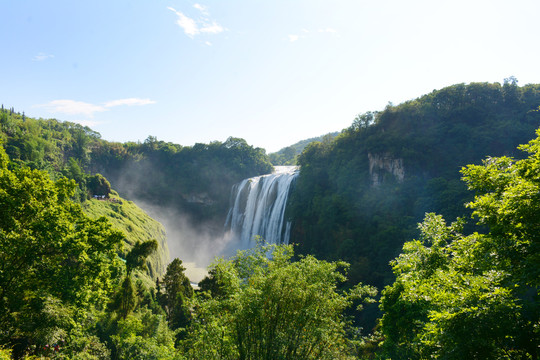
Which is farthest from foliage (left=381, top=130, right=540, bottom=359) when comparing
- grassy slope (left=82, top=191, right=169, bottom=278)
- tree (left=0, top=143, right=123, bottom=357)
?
grassy slope (left=82, top=191, right=169, bottom=278)

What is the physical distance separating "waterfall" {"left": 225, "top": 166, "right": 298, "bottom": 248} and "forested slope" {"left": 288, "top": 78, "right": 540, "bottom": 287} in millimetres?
3410

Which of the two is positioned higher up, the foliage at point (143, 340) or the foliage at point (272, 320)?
the foliage at point (272, 320)

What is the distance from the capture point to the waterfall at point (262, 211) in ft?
176

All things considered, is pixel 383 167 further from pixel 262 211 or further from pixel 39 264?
pixel 39 264

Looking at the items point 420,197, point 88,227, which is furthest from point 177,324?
point 420,197

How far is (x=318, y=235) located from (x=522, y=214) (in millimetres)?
42159

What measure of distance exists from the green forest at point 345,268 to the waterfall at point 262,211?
825 cm

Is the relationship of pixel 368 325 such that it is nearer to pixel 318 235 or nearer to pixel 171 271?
pixel 318 235

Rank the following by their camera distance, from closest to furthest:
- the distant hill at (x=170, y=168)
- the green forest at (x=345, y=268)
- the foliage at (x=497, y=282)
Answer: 1. the foliage at (x=497, y=282)
2. the green forest at (x=345, y=268)
3. the distant hill at (x=170, y=168)

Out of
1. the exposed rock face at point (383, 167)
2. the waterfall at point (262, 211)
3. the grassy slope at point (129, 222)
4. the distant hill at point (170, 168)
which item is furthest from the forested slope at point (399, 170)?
the distant hill at point (170, 168)

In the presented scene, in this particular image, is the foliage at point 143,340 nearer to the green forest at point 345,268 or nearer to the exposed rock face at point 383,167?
the green forest at point 345,268

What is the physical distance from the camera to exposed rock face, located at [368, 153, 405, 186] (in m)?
45.3

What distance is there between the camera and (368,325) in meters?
33.2

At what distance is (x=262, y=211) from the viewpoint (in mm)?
58844
